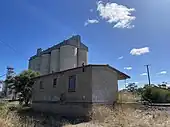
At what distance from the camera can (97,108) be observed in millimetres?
14516

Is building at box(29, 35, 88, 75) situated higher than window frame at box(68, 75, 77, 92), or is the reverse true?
building at box(29, 35, 88, 75)

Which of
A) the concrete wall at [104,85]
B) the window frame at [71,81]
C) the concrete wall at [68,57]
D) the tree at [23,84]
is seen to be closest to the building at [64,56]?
the concrete wall at [68,57]

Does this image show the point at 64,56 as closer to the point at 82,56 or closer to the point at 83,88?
the point at 82,56

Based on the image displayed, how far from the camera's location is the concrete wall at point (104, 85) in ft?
50.5

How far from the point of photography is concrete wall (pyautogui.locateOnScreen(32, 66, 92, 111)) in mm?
15685

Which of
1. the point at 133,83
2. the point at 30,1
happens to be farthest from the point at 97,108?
the point at 133,83

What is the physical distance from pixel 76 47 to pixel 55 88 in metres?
19.3

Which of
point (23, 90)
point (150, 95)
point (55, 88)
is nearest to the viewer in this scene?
point (55, 88)

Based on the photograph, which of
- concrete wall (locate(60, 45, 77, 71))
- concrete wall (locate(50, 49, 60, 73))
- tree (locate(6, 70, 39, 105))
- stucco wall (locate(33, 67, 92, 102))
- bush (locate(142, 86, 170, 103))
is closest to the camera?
stucco wall (locate(33, 67, 92, 102))

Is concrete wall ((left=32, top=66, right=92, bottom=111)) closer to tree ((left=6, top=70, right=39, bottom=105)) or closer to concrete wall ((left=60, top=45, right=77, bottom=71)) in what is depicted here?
tree ((left=6, top=70, right=39, bottom=105))

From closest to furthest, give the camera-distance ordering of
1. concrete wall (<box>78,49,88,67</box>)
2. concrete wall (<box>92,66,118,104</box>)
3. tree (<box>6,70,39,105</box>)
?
concrete wall (<box>92,66,118,104</box>) < tree (<box>6,70,39,105</box>) < concrete wall (<box>78,49,88,67</box>)

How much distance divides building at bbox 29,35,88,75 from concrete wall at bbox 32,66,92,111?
45.5 feet

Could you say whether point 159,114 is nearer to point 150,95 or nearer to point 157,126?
point 157,126

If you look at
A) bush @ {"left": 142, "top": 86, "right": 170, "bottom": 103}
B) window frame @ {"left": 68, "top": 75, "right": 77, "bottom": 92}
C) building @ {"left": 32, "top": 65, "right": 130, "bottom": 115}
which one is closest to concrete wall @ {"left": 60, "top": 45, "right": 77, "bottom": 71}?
bush @ {"left": 142, "top": 86, "right": 170, "bottom": 103}
